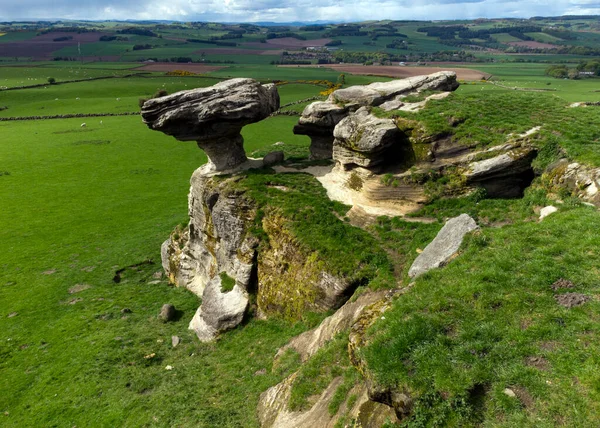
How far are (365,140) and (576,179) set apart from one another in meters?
14.3

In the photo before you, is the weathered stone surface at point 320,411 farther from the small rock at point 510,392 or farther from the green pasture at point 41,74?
the green pasture at point 41,74

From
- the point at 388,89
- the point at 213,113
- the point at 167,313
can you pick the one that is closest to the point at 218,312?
the point at 167,313

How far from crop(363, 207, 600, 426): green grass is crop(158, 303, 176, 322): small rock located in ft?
76.4

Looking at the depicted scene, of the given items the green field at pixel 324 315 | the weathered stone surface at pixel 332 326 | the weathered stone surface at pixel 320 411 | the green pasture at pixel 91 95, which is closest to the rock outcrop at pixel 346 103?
the green field at pixel 324 315

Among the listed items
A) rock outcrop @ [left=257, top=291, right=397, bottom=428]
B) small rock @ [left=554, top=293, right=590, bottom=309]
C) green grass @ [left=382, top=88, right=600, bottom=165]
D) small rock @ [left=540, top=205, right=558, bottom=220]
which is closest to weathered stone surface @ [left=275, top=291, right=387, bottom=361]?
rock outcrop @ [left=257, top=291, right=397, bottom=428]

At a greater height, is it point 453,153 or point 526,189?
point 453,153

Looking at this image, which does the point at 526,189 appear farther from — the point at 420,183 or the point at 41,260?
the point at 41,260

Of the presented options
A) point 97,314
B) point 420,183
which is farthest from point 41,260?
point 420,183

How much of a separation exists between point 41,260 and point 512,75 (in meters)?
199

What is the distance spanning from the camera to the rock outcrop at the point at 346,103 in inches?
1550

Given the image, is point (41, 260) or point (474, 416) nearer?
point (474, 416)

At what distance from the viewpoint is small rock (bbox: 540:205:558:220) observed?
22.7 m

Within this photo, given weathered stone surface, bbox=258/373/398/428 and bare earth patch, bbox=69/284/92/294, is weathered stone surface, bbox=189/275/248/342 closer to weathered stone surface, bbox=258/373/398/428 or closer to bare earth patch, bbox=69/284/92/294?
weathered stone surface, bbox=258/373/398/428

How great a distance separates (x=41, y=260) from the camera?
4491cm
